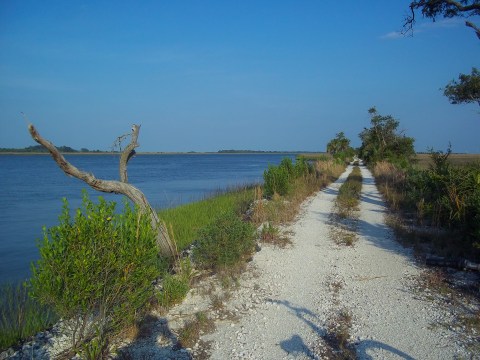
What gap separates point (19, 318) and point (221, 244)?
3716mm

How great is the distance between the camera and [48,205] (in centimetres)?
2141

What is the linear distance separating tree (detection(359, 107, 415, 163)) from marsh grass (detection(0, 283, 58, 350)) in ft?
114

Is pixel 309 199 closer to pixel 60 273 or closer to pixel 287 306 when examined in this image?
pixel 287 306

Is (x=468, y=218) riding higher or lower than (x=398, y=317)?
higher

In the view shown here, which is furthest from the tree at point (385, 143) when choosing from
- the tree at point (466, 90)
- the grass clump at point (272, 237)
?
the grass clump at point (272, 237)

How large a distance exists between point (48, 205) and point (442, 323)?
2121 cm

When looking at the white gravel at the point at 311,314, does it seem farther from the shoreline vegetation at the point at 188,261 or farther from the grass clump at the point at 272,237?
the grass clump at the point at 272,237

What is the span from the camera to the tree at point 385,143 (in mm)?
39188

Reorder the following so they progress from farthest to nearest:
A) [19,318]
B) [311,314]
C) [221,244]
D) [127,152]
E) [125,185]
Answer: [127,152] → [125,185] → [221,244] → [19,318] → [311,314]

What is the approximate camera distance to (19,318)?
6.38 metres

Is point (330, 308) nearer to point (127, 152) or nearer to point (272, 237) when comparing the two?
point (272, 237)

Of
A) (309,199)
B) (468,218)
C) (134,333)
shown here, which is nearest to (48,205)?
(309,199)

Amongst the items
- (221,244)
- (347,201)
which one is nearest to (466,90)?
(347,201)

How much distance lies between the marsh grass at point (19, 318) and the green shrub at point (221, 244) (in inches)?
113
